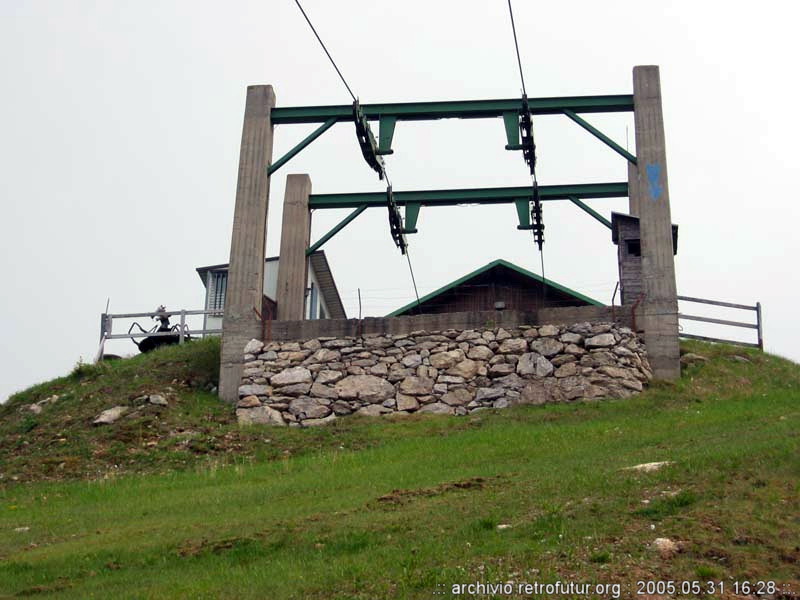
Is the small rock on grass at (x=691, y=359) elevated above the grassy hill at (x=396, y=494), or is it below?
above

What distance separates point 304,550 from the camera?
37.9 ft

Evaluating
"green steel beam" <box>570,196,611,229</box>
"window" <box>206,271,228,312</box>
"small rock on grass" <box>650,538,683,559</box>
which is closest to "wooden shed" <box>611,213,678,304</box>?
"green steel beam" <box>570,196,611,229</box>

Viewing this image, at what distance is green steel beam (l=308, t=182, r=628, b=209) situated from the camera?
24609mm

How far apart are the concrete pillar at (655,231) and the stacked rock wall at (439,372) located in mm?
470

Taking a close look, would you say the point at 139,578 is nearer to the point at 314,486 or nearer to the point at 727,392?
the point at 314,486

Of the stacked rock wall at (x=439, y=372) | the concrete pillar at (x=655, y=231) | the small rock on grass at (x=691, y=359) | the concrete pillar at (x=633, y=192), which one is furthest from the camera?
the concrete pillar at (x=633, y=192)

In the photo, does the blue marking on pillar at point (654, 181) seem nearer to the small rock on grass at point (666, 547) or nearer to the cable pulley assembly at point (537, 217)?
the cable pulley assembly at point (537, 217)

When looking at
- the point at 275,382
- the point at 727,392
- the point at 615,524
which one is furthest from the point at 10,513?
the point at 727,392

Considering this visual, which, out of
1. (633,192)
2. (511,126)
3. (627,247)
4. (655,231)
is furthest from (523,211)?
(655,231)

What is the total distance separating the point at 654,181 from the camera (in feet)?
74.4

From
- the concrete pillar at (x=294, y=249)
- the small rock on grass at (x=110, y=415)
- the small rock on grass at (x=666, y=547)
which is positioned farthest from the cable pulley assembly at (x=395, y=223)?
the small rock on grass at (x=666, y=547)

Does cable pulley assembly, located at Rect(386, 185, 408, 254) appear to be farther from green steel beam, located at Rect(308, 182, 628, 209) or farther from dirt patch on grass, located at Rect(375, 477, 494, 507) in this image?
dirt patch on grass, located at Rect(375, 477, 494, 507)

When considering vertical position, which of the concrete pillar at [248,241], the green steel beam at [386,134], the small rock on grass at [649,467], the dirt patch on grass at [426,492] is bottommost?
the dirt patch on grass at [426,492]

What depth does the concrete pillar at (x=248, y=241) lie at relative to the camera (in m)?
22.5
